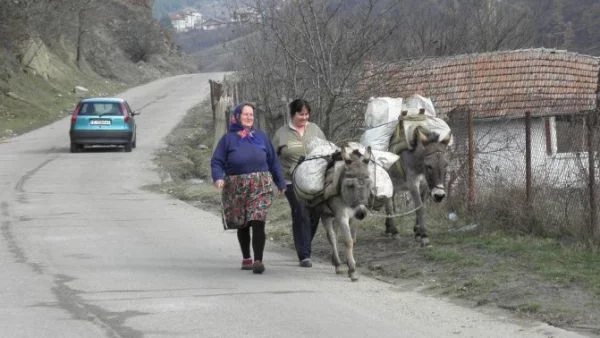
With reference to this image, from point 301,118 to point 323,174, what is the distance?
2.95 feet

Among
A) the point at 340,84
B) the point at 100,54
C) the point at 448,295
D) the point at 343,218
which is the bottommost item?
the point at 448,295

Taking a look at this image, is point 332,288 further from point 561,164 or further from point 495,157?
point 495,157

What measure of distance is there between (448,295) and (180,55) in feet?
308

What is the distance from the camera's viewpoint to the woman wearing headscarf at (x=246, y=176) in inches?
439

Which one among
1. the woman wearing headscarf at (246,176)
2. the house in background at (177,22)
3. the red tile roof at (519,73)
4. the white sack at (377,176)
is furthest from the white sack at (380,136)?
the house in background at (177,22)

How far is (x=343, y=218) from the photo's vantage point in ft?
35.5

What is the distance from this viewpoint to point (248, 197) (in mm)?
11156

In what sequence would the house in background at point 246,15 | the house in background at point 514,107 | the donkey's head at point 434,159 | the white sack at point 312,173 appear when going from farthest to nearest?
1. the house in background at point 246,15
2. the house in background at point 514,107
3. the donkey's head at point 434,159
4. the white sack at point 312,173

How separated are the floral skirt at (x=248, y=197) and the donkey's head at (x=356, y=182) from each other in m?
0.90

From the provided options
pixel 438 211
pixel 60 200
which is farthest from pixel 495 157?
pixel 60 200

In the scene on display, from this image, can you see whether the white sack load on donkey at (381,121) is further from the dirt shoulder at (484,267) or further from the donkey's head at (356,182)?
the donkey's head at (356,182)

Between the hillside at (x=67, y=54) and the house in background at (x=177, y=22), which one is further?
the house in background at (x=177, y=22)

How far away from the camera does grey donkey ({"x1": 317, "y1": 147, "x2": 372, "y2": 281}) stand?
1062cm

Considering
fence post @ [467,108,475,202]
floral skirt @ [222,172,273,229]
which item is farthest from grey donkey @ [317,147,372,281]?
fence post @ [467,108,475,202]
